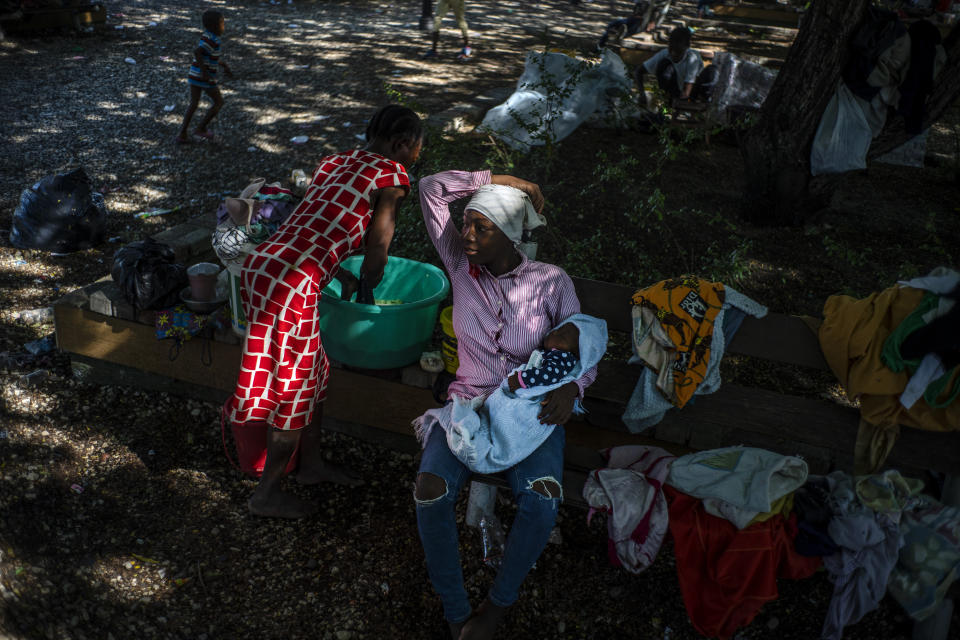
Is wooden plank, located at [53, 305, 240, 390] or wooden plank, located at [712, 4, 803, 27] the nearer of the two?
wooden plank, located at [53, 305, 240, 390]

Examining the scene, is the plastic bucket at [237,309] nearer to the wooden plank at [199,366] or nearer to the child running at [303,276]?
the wooden plank at [199,366]

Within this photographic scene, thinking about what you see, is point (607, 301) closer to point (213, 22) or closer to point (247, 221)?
point (247, 221)

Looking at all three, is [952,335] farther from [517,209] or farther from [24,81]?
[24,81]

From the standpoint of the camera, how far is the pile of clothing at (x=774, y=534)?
8.53 feet

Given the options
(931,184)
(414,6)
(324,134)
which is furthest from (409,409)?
(414,6)

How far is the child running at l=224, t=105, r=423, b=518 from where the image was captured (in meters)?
2.83

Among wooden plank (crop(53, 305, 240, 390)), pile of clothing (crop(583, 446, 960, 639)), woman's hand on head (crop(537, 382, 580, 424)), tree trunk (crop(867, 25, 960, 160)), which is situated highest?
tree trunk (crop(867, 25, 960, 160))

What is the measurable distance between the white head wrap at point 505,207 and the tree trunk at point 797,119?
3.70 metres

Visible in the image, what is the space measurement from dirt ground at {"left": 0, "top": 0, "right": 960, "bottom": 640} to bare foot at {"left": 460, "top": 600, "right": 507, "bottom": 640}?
21 cm

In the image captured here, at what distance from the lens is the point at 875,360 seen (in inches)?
108

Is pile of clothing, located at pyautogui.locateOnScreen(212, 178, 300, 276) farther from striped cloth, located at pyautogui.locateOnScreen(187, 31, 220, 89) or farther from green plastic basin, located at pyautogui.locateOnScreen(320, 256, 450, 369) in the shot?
striped cloth, located at pyautogui.locateOnScreen(187, 31, 220, 89)

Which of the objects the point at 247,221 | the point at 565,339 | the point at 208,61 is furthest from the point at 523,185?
the point at 208,61

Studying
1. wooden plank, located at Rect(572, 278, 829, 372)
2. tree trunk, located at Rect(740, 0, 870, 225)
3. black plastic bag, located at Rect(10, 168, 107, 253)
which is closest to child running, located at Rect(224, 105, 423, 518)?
wooden plank, located at Rect(572, 278, 829, 372)

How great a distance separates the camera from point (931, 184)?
299 inches
